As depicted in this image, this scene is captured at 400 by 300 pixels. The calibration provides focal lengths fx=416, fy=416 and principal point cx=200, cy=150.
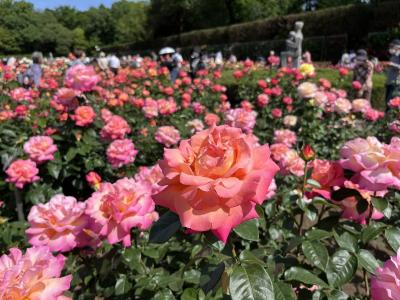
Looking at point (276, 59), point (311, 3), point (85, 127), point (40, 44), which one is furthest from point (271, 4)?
point (85, 127)

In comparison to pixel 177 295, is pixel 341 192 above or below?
above

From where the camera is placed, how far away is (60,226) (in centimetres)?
113

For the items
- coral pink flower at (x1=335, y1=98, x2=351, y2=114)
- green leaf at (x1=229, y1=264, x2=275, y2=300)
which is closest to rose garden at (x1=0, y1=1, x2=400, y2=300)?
green leaf at (x1=229, y1=264, x2=275, y2=300)

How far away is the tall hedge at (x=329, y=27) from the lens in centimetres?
1906

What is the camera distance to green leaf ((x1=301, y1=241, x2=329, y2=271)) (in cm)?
92

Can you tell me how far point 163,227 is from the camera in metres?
0.78

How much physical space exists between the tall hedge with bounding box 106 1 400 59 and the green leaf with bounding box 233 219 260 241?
19.8 metres

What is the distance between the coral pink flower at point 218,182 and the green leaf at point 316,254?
0.34m

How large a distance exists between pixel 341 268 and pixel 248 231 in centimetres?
31

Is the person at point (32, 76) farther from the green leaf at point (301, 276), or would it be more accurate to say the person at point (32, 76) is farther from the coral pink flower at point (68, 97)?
the green leaf at point (301, 276)

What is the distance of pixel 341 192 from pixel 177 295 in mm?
587

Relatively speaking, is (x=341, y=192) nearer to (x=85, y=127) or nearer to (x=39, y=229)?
(x=39, y=229)

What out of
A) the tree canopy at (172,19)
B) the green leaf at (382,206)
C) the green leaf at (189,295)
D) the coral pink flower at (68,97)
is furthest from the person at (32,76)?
the tree canopy at (172,19)

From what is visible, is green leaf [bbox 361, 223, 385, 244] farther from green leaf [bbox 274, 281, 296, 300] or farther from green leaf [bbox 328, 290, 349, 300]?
green leaf [bbox 274, 281, 296, 300]
